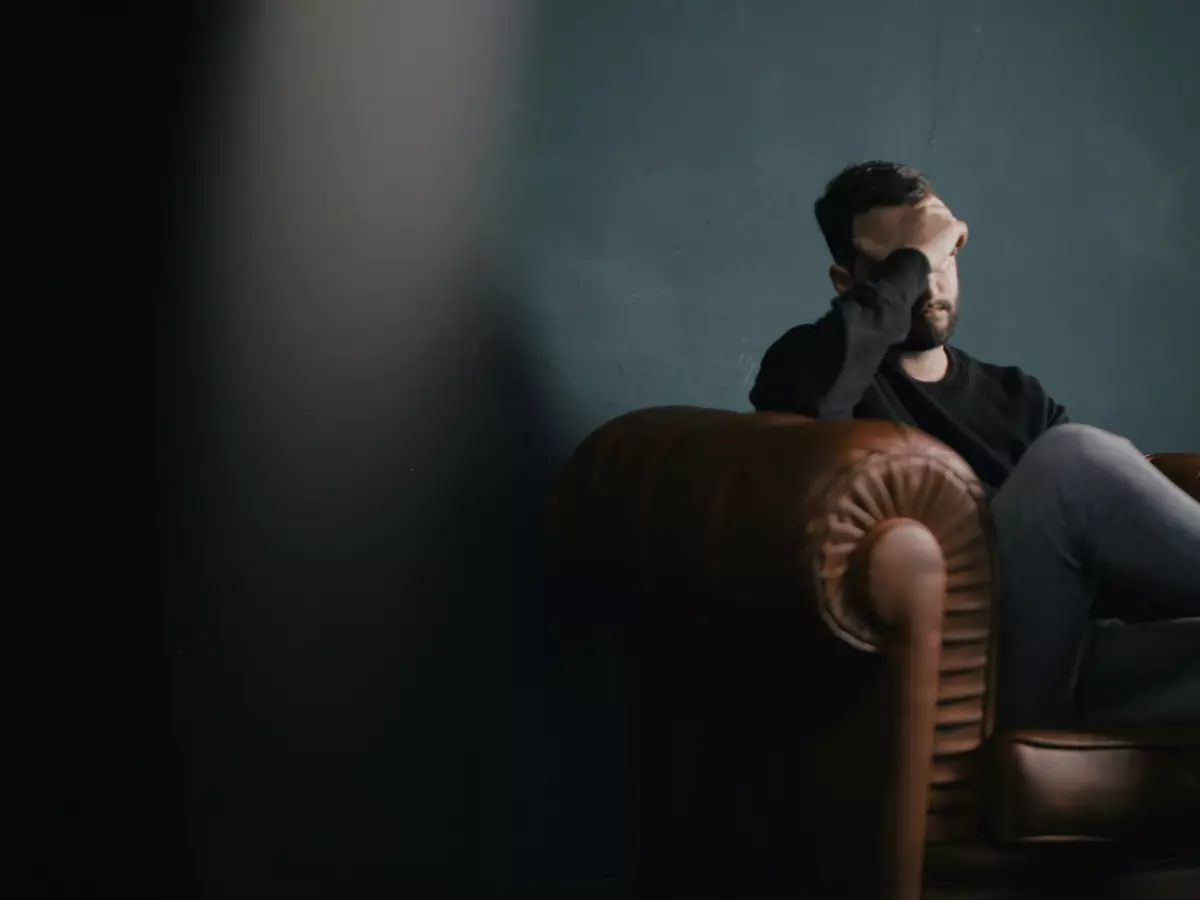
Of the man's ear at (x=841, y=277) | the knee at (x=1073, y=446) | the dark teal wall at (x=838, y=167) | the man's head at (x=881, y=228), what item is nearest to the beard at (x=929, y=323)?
the man's head at (x=881, y=228)

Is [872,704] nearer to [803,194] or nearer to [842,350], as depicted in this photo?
[842,350]

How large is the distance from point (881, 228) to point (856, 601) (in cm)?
74

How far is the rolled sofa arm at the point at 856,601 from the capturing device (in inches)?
42.2

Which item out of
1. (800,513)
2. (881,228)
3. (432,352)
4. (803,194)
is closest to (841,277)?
(881,228)

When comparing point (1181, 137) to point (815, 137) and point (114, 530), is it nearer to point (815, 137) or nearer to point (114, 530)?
point (815, 137)

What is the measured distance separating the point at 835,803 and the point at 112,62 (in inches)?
45.7

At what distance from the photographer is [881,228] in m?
1.67

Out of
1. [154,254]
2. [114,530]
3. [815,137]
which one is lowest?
[114,530]

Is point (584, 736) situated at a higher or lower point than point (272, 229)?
lower

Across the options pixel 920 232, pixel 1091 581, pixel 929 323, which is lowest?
pixel 1091 581

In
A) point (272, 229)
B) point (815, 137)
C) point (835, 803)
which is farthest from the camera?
point (815, 137)

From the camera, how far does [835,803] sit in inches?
45.2

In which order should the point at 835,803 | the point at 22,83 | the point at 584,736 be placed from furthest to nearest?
the point at 584,736 < the point at 22,83 < the point at 835,803

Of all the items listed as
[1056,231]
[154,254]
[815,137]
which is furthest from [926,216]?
[154,254]
